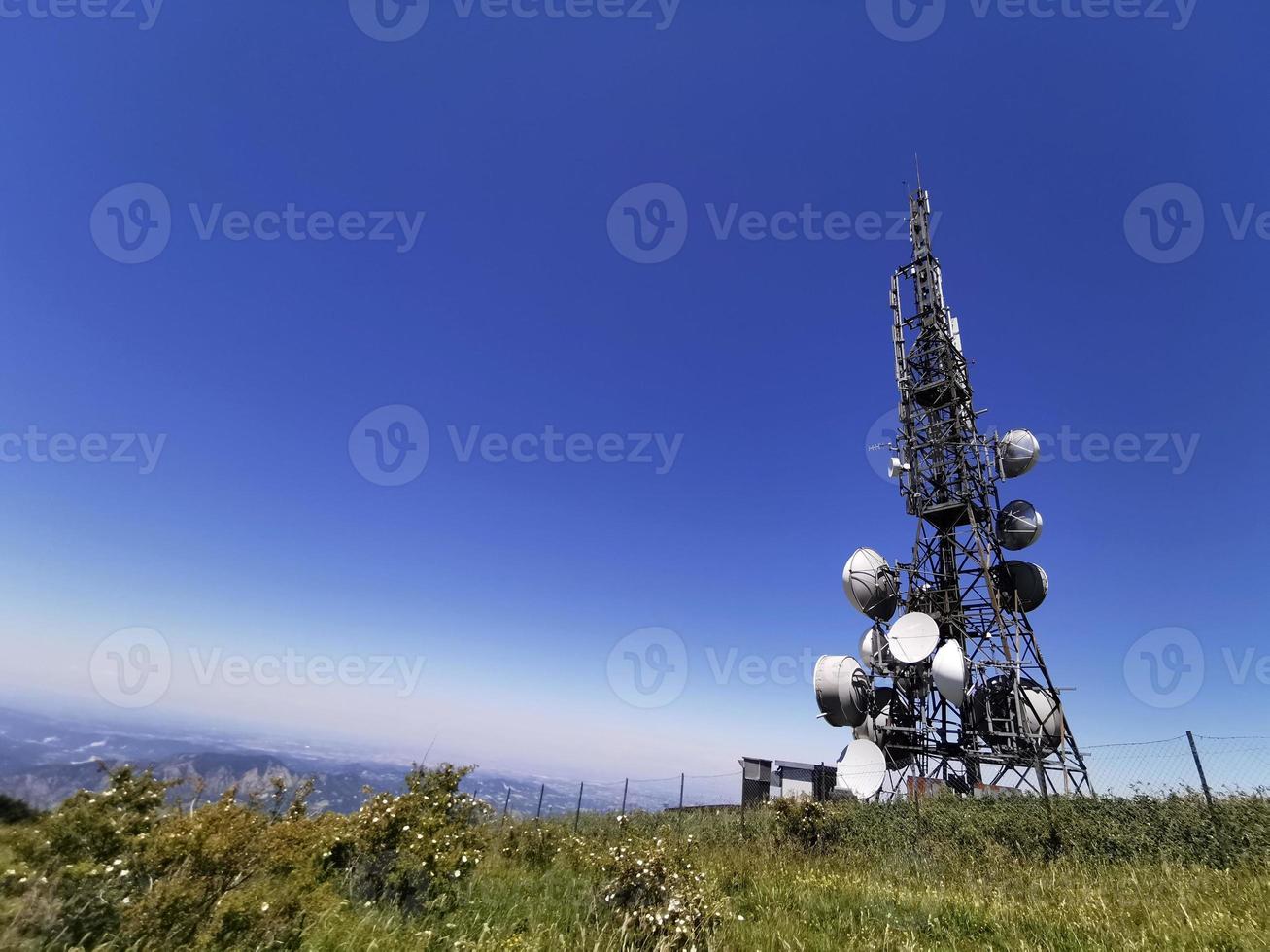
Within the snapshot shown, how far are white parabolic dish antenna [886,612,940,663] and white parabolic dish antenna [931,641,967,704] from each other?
0.58 m

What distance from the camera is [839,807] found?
1511cm

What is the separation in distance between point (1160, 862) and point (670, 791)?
12.8 metres

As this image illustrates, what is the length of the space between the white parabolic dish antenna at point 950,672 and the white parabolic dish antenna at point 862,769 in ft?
12.1

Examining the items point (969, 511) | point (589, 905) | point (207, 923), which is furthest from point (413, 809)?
point (969, 511)

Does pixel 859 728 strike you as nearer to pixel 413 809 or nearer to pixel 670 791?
pixel 670 791

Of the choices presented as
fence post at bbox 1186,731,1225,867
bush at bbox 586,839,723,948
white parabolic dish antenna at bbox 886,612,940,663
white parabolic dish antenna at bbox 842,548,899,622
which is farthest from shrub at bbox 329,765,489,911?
white parabolic dish antenna at bbox 842,548,899,622

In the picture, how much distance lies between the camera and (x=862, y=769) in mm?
20578

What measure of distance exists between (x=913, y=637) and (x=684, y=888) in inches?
666

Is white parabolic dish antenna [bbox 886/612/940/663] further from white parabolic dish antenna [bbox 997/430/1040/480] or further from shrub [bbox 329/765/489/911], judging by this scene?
shrub [bbox 329/765/489/911]

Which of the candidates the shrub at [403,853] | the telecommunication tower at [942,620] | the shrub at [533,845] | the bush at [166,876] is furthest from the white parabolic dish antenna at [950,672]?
the bush at [166,876]

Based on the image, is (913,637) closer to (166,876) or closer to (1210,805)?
(1210,805)

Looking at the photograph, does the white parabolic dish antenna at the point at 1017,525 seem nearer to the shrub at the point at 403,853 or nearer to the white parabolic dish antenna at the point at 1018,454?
the white parabolic dish antenna at the point at 1018,454

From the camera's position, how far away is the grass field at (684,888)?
15.5 ft

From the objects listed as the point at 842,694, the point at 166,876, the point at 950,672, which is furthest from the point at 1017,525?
the point at 166,876
